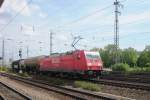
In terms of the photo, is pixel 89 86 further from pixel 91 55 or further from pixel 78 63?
pixel 91 55

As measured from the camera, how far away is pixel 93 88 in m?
24.8

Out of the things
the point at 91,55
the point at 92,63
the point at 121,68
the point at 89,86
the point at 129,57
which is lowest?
the point at 89,86

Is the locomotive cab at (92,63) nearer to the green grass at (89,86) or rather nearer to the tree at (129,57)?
the green grass at (89,86)

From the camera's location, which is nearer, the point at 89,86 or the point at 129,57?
the point at 89,86

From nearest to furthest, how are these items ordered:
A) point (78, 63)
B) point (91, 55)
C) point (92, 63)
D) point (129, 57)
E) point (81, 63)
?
point (81, 63) → point (92, 63) → point (78, 63) → point (91, 55) → point (129, 57)

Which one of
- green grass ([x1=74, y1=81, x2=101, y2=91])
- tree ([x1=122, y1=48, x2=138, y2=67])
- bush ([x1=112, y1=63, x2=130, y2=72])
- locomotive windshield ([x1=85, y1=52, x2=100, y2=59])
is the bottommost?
green grass ([x1=74, y1=81, x2=101, y2=91])

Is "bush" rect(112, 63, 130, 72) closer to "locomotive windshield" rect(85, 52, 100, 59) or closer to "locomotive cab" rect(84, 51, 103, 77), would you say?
"locomotive windshield" rect(85, 52, 100, 59)

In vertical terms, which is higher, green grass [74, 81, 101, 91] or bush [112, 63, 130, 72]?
bush [112, 63, 130, 72]

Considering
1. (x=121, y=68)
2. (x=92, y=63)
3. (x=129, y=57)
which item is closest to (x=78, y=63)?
(x=92, y=63)

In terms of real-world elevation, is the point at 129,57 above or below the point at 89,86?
above

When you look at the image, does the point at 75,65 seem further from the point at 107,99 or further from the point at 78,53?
the point at 107,99

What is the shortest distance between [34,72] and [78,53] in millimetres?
29157

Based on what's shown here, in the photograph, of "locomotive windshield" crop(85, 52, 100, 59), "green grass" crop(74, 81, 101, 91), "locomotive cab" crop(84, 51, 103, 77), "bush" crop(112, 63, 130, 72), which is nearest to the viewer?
"green grass" crop(74, 81, 101, 91)

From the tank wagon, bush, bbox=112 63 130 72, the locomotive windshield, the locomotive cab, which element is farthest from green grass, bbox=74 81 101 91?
bush, bbox=112 63 130 72
